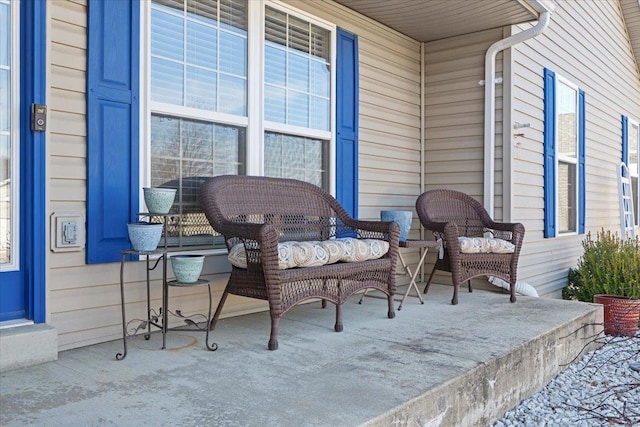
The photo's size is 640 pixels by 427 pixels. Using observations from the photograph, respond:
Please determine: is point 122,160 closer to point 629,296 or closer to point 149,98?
point 149,98

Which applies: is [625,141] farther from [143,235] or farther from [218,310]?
[143,235]

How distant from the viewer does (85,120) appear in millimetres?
2736

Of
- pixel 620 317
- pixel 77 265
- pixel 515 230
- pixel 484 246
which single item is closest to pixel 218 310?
pixel 77 265

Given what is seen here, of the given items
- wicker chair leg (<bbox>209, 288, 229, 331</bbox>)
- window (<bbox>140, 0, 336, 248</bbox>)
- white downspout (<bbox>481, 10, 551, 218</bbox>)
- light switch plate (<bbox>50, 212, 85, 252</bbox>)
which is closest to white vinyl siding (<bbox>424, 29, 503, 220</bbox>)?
white downspout (<bbox>481, 10, 551, 218</bbox>)

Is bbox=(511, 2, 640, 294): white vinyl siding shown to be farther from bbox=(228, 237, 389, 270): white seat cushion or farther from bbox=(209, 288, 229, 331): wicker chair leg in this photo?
bbox=(209, 288, 229, 331): wicker chair leg

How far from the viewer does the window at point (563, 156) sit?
223 inches

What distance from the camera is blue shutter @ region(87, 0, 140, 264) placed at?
2.76 meters

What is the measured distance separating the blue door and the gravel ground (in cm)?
231

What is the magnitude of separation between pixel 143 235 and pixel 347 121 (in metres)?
2.31

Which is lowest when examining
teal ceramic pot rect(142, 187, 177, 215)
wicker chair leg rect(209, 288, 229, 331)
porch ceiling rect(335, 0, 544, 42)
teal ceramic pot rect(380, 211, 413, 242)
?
wicker chair leg rect(209, 288, 229, 331)

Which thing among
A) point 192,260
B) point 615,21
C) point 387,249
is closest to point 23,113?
point 192,260

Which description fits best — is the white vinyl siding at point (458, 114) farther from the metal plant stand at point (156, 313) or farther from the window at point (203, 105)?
the metal plant stand at point (156, 313)

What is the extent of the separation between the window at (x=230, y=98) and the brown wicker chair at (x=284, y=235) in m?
0.23

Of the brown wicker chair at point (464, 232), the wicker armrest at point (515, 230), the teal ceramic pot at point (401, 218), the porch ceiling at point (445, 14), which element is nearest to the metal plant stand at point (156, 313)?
the teal ceramic pot at point (401, 218)
